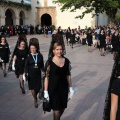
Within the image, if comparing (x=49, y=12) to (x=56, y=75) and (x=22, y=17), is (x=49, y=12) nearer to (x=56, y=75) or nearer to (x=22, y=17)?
(x=22, y=17)

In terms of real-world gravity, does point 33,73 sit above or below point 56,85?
below

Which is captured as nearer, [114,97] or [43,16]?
[114,97]

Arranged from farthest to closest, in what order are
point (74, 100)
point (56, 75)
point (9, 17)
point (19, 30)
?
1. point (9, 17)
2. point (19, 30)
3. point (74, 100)
4. point (56, 75)

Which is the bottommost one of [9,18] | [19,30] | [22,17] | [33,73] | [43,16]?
[19,30]

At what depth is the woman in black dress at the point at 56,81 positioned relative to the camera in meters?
4.87

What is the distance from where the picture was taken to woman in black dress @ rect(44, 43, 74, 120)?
4.87m

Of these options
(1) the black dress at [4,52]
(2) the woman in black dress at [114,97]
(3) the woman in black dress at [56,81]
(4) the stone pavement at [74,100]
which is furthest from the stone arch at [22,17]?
(2) the woman in black dress at [114,97]

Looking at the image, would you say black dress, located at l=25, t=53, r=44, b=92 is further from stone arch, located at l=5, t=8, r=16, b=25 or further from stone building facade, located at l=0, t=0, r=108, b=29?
stone arch, located at l=5, t=8, r=16, b=25

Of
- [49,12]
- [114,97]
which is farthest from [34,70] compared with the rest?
[49,12]

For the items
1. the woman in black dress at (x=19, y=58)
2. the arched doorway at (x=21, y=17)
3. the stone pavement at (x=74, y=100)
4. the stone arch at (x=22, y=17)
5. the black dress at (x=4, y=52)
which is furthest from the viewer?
the arched doorway at (x=21, y=17)

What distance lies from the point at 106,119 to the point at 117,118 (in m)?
0.16

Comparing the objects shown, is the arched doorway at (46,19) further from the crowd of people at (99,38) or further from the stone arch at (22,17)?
the crowd of people at (99,38)

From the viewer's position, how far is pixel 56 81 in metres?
4.87

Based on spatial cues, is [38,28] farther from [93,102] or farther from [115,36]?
[93,102]
